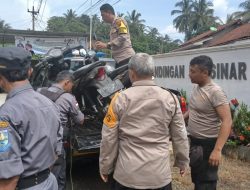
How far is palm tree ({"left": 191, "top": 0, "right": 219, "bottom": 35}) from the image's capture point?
180ft

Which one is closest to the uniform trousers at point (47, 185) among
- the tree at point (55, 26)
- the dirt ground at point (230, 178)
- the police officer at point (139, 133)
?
the police officer at point (139, 133)

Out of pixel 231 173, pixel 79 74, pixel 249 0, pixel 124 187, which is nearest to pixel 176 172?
pixel 231 173

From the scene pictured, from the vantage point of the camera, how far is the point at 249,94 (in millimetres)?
7930

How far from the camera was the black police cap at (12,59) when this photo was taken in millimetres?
2068

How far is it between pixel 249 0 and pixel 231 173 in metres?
40.9

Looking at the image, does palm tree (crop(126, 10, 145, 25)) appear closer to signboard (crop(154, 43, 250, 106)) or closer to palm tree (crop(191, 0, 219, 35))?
palm tree (crop(191, 0, 219, 35))

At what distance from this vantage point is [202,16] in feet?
183

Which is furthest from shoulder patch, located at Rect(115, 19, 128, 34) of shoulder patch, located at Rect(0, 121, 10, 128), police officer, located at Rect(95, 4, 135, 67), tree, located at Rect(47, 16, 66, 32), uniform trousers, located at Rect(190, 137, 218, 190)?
tree, located at Rect(47, 16, 66, 32)

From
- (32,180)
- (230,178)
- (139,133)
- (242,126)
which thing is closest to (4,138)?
(32,180)

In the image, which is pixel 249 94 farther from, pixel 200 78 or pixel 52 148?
pixel 52 148

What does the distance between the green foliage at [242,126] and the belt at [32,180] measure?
4943mm

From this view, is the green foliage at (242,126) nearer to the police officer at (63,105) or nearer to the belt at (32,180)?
the police officer at (63,105)

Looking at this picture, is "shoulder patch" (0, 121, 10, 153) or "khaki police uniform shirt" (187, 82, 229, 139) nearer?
"shoulder patch" (0, 121, 10, 153)

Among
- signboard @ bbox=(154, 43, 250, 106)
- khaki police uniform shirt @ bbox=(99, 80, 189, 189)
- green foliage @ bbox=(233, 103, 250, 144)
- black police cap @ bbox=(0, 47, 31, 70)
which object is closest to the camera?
black police cap @ bbox=(0, 47, 31, 70)
